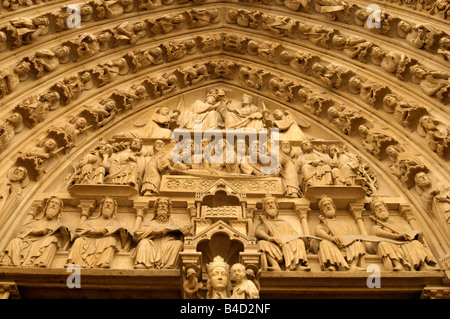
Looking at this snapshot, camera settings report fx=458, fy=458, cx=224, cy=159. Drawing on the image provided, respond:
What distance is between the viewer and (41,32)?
292 inches

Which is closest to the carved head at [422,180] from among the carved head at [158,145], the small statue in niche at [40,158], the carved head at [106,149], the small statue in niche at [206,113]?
the small statue in niche at [206,113]

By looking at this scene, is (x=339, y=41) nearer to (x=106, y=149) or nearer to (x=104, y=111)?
(x=104, y=111)

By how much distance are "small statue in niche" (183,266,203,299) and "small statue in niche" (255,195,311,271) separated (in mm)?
860

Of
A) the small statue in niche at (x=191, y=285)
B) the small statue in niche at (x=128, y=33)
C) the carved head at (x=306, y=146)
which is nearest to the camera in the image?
the small statue in niche at (x=191, y=285)

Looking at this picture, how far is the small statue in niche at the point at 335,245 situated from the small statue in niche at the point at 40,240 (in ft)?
9.51

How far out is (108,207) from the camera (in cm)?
575

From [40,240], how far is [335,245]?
11.0 ft

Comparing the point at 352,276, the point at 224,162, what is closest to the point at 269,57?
the point at 224,162

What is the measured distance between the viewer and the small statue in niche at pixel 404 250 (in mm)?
5004

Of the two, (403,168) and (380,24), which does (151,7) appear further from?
(403,168)

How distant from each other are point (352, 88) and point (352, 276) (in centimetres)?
414

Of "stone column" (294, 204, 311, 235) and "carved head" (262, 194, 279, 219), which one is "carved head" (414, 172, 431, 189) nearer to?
"stone column" (294, 204, 311, 235)

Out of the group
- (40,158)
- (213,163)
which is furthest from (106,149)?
(213,163)

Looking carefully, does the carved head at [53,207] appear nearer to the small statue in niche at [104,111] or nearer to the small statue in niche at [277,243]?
the small statue in niche at [104,111]
